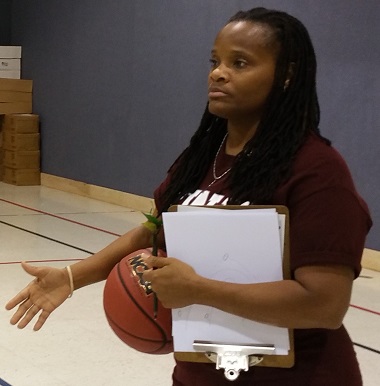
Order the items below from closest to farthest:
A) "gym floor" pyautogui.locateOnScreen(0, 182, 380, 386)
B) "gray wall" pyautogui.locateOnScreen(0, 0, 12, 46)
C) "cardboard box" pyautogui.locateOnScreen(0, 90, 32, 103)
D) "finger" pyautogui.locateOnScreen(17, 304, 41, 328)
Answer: "finger" pyautogui.locateOnScreen(17, 304, 41, 328)
"gym floor" pyautogui.locateOnScreen(0, 182, 380, 386)
"cardboard box" pyautogui.locateOnScreen(0, 90, 32, 103)
"gray wall" pyautogui.locateOnScreen(0, 0, 12, 46)

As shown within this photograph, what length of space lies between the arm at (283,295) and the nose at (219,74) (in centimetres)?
37

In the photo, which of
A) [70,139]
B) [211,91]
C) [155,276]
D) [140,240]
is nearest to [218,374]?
[155,276]

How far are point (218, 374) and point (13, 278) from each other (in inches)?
141

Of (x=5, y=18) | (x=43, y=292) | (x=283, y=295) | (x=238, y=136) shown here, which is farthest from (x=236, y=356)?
(x=5, y=18)

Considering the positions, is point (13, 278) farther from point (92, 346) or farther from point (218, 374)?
point (218, 374)

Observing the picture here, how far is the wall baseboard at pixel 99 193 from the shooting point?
316 inches

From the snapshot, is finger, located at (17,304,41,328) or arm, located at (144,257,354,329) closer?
arm, located at (144,257,354,329)

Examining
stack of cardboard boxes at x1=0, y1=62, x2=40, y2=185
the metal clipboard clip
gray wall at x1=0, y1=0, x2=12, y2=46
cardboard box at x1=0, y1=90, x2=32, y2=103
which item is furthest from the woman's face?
gray wall at x1=0, y1=0, x2=12, y2=46

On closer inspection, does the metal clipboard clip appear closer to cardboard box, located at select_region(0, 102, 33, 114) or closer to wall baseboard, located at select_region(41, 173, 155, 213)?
wall baseboard, located at select_region(41, 173, 155, 213)

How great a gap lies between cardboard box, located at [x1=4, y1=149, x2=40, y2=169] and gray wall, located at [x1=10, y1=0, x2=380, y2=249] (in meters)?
0.12

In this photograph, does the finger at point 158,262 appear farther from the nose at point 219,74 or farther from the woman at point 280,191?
the nose at point 219,74

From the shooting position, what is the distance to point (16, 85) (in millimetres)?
9719

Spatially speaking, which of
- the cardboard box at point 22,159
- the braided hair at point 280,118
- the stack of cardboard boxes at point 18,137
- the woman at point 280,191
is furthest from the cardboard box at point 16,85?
the braided hair at point 280,118

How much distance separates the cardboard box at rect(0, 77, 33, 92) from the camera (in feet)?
31.6
